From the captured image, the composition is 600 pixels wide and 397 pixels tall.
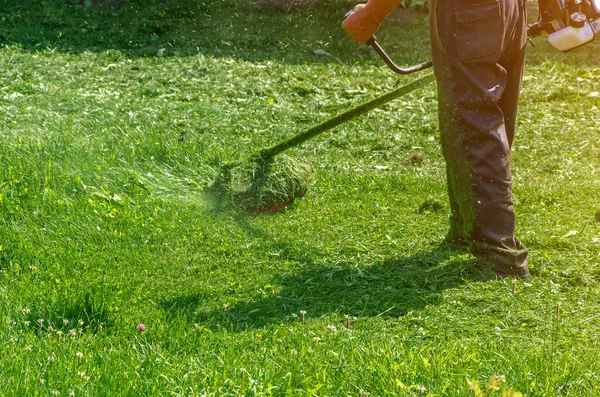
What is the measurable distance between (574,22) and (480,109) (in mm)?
672

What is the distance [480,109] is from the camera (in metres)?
4.19

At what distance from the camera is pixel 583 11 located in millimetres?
4262

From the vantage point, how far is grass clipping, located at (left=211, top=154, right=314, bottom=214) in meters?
5.26

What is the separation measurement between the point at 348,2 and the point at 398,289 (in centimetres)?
679

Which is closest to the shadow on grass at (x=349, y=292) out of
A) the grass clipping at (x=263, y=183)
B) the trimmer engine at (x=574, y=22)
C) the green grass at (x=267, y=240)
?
the green grass at (x=267, y=240)

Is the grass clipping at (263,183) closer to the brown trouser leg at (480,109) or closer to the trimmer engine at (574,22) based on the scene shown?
the brown trouser leg at (480,109)

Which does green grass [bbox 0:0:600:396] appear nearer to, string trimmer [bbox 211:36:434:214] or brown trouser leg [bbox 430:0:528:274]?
string trimmer [bbox 211:36:434:214]

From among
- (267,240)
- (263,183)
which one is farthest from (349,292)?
(263,183)

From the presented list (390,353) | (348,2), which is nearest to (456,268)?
(390,353)

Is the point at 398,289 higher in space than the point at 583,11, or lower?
lower

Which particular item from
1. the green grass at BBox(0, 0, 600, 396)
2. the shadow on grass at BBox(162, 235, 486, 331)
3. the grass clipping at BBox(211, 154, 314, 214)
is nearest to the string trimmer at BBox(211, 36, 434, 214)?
the grass clipping at BBox(211, 154, 314, 214)

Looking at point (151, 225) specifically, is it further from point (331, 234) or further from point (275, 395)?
point (275, 395)

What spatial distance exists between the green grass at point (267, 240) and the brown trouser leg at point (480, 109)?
222 millimetres

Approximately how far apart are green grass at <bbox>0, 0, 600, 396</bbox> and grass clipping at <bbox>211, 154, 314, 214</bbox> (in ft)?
0.34
